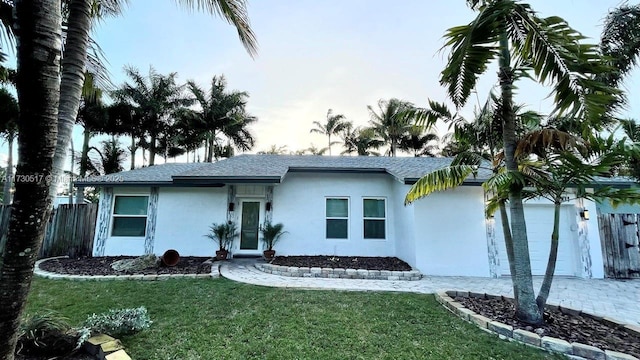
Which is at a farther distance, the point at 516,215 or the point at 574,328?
the point at 516,215

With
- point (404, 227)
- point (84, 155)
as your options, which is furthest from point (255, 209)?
point (84, 155)

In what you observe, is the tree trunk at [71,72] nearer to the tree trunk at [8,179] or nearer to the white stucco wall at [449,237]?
the white stucco wall at [449,237]

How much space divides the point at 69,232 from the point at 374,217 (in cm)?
1082

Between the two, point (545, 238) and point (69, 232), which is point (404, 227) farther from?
point (69, 232)

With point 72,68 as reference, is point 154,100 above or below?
above

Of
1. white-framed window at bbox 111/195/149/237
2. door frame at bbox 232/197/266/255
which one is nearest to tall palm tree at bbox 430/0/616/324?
door frame at bbox 232/197/266/255

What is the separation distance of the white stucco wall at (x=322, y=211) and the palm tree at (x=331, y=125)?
1841 cm

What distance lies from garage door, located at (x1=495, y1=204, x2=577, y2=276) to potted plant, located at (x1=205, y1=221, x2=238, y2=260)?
27.8 ft

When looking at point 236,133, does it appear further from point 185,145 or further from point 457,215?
point 457,215

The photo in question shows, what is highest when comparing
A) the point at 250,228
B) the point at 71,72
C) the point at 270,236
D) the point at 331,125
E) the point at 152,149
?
the point at 331,125

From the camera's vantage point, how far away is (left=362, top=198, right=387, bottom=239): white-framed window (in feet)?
32.4

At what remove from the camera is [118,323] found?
3.67 metres

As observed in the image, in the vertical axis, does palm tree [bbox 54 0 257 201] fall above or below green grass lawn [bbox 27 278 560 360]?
above

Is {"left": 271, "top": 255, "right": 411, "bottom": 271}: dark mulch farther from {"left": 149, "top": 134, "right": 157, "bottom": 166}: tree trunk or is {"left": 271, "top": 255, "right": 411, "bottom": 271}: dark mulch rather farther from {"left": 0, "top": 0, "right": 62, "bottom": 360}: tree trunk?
{"left": 149, "top": 134, "right": 157, "bottom": 166}: tree trunk
